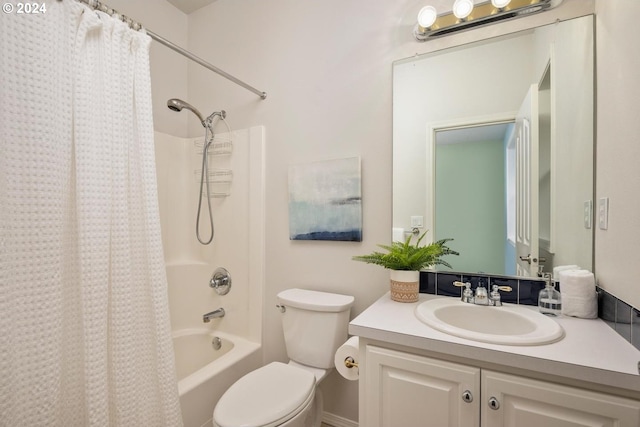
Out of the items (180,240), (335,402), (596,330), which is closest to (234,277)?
(180,240)

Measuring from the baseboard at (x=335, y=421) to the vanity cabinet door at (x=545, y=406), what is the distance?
101 centimetres

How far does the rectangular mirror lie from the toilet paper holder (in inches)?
25.0

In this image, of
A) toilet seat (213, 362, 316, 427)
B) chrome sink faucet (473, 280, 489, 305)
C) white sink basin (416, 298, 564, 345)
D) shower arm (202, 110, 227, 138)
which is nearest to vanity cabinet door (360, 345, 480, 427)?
white sink basin (416, 298, 564, 345)

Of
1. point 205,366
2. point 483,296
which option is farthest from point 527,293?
point 205,366

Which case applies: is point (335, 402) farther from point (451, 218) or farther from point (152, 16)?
point (152, 16)

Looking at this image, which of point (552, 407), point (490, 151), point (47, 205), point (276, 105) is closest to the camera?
point (552, 407)

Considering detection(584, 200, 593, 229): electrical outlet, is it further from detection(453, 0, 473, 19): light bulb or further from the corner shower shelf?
the corner shower shelf

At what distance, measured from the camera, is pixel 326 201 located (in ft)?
5.77

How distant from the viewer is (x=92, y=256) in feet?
3.40

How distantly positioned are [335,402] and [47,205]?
1659mm

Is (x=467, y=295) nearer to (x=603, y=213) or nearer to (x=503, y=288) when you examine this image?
(x=503, y=288)

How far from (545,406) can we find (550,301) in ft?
1.57

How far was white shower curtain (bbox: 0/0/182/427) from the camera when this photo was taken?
2.95 ft

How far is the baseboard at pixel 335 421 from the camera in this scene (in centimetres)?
169
